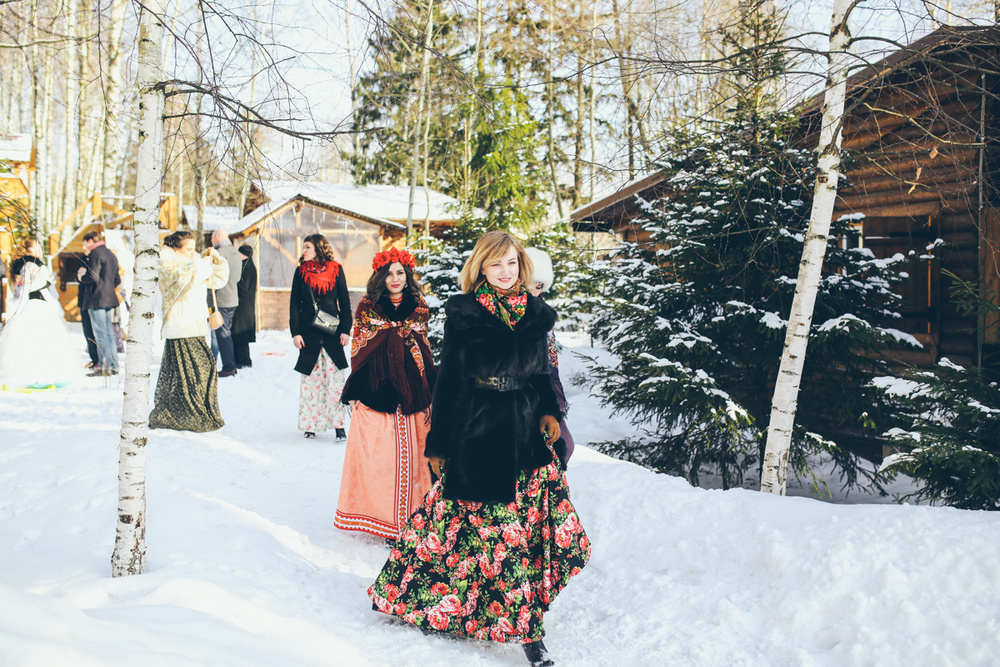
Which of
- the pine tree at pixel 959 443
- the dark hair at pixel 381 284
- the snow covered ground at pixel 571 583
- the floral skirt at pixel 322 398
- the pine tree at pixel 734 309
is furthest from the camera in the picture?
the floral skirt at pixel 322 398

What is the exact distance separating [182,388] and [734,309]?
216 inches

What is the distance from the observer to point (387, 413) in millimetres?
4535

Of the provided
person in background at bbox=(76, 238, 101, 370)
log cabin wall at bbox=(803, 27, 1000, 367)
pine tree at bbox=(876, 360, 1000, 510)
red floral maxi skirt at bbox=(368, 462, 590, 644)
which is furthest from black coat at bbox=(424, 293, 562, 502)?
person in background at bbox=(76, 238, 101, 370)

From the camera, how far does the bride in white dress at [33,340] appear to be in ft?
31.3

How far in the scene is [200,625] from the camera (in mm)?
2760

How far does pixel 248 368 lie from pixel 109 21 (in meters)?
8.86

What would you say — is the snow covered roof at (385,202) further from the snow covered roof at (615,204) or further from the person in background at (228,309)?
the person in background at (228,309)

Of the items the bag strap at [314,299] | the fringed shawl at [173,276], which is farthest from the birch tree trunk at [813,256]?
the fringed shawl at [173,276]

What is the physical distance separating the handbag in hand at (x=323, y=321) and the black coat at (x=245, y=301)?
15.7ft

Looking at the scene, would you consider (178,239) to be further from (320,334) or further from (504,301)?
(504,301)

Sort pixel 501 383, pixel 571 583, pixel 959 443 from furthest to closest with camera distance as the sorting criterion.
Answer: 1. pixel 959 443
2. pixel 571 583
3. pixel 501 383

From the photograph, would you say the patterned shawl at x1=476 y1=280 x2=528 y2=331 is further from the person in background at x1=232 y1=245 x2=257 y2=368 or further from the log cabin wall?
the person in background at x1=232 y1=245 x2=257 y2=368

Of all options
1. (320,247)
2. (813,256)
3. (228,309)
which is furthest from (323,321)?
(228,309)

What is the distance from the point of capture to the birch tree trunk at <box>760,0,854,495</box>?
5008 mm
